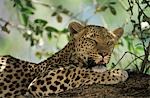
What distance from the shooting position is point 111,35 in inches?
347

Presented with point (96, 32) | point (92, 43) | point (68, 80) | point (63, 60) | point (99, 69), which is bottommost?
point (68, 80)

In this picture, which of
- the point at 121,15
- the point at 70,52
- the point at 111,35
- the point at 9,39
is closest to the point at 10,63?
the point at 70,52

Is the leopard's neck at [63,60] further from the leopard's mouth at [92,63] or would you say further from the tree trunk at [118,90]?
the tree trunk at [118,90]

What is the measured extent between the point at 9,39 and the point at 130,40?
35.4ft

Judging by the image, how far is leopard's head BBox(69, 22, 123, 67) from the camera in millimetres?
8375

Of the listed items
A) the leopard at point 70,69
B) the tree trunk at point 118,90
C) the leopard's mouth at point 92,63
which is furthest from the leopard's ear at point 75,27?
the tree trunk at point 118,90

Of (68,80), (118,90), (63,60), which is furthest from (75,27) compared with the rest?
(118,90)

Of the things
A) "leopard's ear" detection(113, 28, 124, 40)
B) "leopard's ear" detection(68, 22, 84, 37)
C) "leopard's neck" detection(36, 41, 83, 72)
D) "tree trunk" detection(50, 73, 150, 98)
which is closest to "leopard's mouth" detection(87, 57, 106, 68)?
"leopard's neck" detection(36, 41, 83, 72)

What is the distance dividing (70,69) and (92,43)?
573 mm

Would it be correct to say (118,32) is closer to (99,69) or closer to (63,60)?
(63,60)

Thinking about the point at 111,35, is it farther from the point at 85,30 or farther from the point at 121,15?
the point at 121,15

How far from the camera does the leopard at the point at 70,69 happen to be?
26.3 ft

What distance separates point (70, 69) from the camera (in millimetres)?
8242

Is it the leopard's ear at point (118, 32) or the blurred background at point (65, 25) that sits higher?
the blurred background at point (65, 25)
